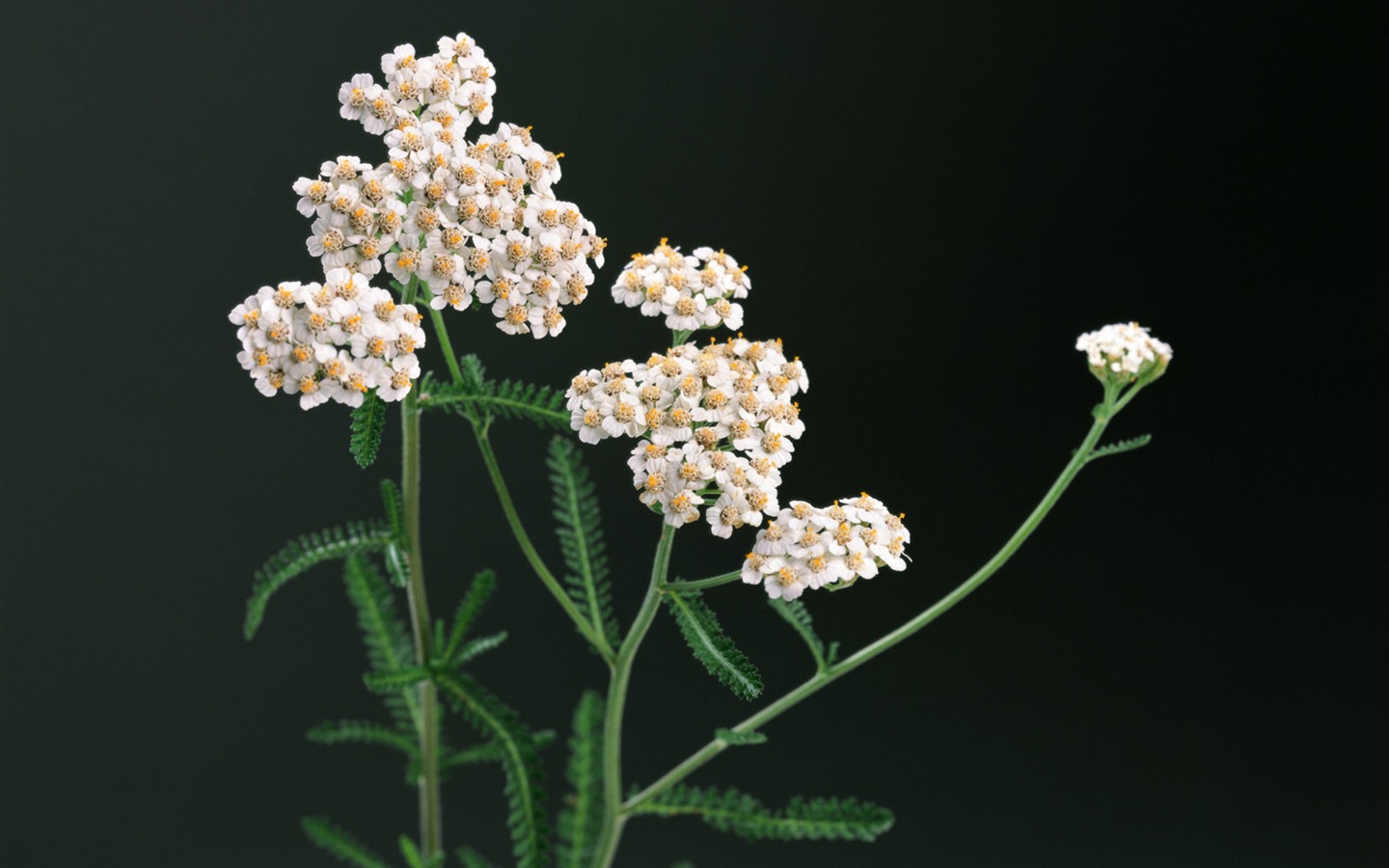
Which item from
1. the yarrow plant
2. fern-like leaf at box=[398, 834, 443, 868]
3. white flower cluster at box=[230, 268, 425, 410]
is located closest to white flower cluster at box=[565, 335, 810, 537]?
the yarrow plant

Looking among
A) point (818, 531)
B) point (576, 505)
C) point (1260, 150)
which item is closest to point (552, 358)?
point (576, 505)

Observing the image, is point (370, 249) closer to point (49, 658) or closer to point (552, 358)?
point (552, 358)

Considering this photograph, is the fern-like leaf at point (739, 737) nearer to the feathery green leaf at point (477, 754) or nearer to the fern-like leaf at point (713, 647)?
the fern-like leaf at point (713, 647)

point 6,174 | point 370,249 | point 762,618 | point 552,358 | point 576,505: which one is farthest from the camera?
point 762,618

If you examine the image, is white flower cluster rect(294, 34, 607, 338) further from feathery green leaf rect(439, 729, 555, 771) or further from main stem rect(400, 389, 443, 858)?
feathery green leaf rect(439, 729, 555, 771)

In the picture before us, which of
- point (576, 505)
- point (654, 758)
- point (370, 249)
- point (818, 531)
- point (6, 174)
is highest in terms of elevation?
point (6, 174)
